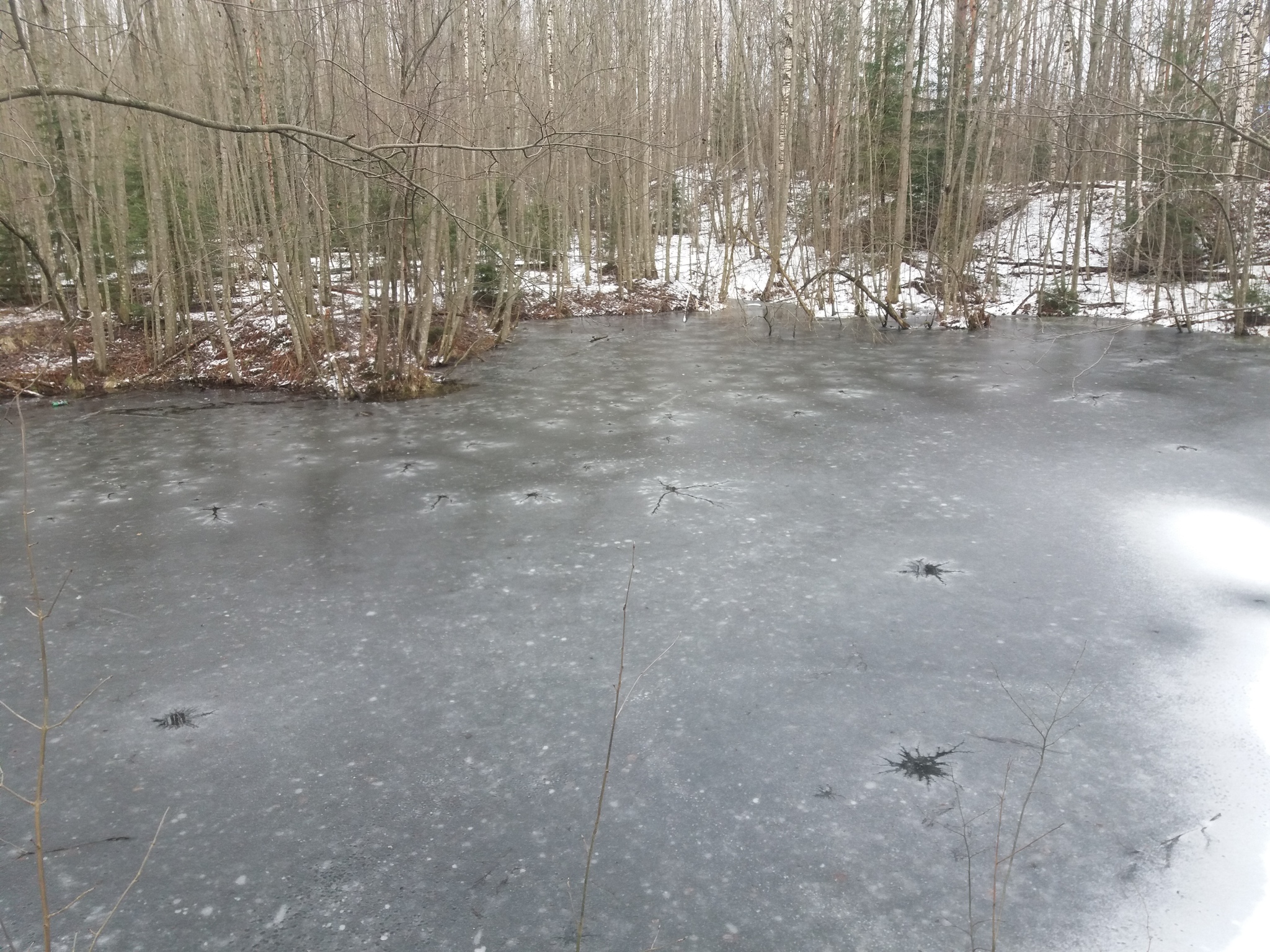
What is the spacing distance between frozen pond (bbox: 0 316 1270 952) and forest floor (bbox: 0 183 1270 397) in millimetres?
2792

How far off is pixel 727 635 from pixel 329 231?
817 cm

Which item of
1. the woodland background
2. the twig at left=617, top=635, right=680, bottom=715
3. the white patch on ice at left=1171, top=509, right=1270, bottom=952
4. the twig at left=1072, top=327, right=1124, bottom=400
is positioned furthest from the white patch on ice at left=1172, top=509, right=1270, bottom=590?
the twig at left=1072, top=327, right=1124, bottom=400

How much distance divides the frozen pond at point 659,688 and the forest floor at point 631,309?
2792 millimetres

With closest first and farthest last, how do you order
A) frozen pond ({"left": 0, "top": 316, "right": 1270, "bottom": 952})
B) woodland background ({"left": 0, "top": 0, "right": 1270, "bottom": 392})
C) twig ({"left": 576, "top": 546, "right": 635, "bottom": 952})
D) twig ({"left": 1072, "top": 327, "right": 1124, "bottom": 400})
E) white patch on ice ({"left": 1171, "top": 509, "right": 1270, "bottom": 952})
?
twig ({"left": 576, "top": 546, "right": 635, "bottom": 952})
frozen pond ({"left": 0, "top": 316, "right": 1270, "bottom": 952})
white patch on ice ({"left": 1171, "top": 509, "right": 1270, "bottom": 952})
woodland background ({"left": 0, "top": 0, "right": 1270, "bottom": 392})
twig ({"left": 1072, "top": 327, "right": 1124, "bottom": 400})

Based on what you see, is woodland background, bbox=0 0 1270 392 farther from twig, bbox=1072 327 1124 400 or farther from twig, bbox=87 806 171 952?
twig, bbox=87 806 171 952

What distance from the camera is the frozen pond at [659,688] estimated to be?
8.71 ft

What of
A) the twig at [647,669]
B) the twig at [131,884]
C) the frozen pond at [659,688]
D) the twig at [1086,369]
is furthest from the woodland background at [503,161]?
the twig at [131,884]

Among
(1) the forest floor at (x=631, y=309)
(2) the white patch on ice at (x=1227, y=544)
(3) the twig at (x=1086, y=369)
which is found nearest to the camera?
(2) the white patch on ice at (x=1227, y=544)

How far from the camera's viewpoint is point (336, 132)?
363 inches

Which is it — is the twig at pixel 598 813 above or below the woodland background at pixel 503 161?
below

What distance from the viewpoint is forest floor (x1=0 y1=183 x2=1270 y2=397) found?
11.0 metres

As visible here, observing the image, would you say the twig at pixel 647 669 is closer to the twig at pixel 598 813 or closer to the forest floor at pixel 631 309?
the twig at pixel 598 813

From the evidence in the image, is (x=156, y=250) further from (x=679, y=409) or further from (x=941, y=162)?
(x=941, y=162)

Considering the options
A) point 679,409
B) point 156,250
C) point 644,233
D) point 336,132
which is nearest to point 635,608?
point 679,409
